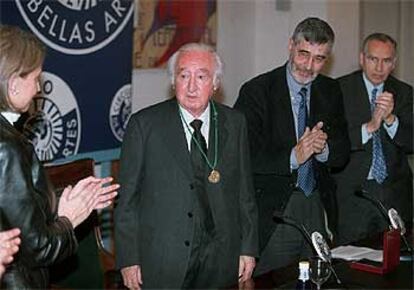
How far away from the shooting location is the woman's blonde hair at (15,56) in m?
2.40

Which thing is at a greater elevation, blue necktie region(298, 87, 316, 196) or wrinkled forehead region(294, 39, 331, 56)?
wrinkled forehead region(294, 39, 331, 56)

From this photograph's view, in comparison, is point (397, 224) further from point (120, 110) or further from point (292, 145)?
point (120, 110)

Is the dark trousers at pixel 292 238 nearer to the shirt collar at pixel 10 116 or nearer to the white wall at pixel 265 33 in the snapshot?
the shirt collar at pixel 10 116

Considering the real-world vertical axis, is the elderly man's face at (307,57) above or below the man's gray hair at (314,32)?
below

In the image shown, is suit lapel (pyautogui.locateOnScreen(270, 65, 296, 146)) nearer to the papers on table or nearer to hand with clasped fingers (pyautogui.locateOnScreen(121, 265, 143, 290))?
the papers on table

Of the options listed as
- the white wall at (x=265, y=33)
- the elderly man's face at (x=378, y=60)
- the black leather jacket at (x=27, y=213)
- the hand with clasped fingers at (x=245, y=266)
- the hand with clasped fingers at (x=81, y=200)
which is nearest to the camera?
the black leather jacket at (x=27, y=213)

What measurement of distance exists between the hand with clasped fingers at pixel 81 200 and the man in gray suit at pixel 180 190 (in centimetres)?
37

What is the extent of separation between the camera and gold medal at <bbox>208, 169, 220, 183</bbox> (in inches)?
125

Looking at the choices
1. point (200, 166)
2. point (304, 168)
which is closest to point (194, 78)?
point (200, 166)

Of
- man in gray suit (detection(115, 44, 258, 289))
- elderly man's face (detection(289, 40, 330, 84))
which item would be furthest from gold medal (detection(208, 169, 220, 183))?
elderly man's face (detection(289, 40, 330, 84))

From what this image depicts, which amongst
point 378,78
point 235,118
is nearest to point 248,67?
point 378,78

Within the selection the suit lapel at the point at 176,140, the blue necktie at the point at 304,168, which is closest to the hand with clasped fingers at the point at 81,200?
the suit lapel at the point at 176,140

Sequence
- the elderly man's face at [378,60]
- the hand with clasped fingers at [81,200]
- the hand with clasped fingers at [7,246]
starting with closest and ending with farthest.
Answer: the hand with clasped fingers at [7,246]
the hand with clasped fingers at [81,200]
the elderly man's face at [378,60]

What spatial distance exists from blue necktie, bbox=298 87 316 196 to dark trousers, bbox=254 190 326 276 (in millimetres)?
31
